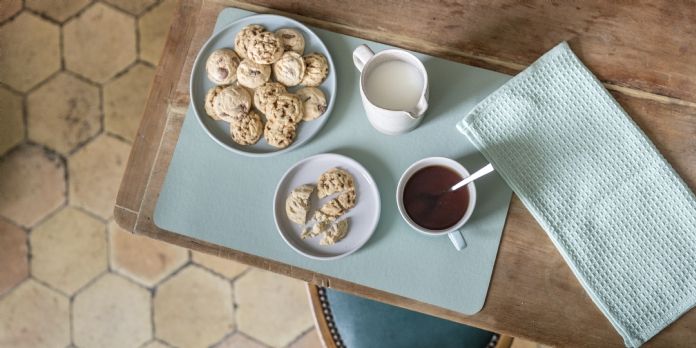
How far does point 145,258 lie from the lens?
145 centimetres

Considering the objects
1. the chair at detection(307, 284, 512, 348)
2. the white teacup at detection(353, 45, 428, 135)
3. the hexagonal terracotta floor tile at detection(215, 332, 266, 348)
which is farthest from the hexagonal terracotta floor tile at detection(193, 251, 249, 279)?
the white teacup at detection(353, 45, 428, 135)

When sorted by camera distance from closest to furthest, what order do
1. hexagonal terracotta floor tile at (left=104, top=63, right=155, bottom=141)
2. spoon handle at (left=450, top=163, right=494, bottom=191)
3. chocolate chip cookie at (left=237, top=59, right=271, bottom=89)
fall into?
spoon handle at (left=450, top=163, right=494, bottom=191) → chocolate chip cookie at (left=237, top=59, right=271, bottom=89) → hexagonal terracotta floor tile at (left=104, top=63, right=155, bottom=141)

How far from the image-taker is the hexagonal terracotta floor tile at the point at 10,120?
59.6 inches

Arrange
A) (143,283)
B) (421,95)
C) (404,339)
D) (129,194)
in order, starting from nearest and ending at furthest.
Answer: (421,95)
(129,194)
(404,339)
(143,283)

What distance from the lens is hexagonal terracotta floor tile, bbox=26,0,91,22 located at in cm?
154

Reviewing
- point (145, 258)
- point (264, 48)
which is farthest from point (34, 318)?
point (264, 48)

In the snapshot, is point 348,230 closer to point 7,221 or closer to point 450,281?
point 450,281

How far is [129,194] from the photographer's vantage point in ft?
2.70

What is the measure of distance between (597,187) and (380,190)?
1.03 feet

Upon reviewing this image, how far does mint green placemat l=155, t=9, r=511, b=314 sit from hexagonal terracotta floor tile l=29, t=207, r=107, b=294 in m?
0.79

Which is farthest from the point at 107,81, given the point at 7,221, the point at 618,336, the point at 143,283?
the point at 618,336

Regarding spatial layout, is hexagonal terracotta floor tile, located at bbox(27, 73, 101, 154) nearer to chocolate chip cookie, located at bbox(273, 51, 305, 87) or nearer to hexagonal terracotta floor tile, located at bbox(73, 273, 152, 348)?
hexagonal terracotta floor tile, located at bbox(73, 273, 152, 348)

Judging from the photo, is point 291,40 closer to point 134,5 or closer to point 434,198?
point 434,198

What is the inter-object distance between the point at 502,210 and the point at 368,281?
224 mm
